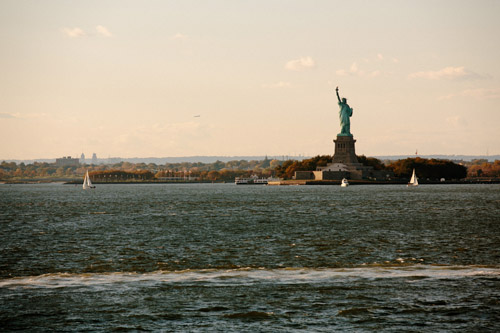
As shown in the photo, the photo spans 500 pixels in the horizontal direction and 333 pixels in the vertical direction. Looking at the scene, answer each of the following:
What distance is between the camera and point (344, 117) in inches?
7667

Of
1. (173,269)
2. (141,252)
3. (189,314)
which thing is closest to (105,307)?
(189,314)

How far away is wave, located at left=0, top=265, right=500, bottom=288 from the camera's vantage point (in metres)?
26.4

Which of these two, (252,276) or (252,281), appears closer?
(252,281)

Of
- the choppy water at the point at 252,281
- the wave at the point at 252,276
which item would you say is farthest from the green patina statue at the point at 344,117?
the wave at the point at 252,276

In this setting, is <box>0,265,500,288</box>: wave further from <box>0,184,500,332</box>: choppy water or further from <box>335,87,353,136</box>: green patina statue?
<box>335,87,353,136</box>: green patina statue

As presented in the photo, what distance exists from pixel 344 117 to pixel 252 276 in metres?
170

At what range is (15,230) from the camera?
178 ft

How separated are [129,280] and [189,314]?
691 centimetres

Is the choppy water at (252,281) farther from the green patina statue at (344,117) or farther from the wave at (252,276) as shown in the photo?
the green patina statue at (344,117)

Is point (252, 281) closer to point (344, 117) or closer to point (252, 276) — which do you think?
point (252, 276)

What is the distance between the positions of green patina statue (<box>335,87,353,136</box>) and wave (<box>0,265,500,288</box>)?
166222mm

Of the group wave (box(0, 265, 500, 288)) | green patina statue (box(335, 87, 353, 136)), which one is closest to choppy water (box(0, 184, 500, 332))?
wave (box(0, 265, 500, 288))

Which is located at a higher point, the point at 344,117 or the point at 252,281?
the point at 344,117

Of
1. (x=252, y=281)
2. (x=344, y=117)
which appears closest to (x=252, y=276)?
(x=252, y=281)
